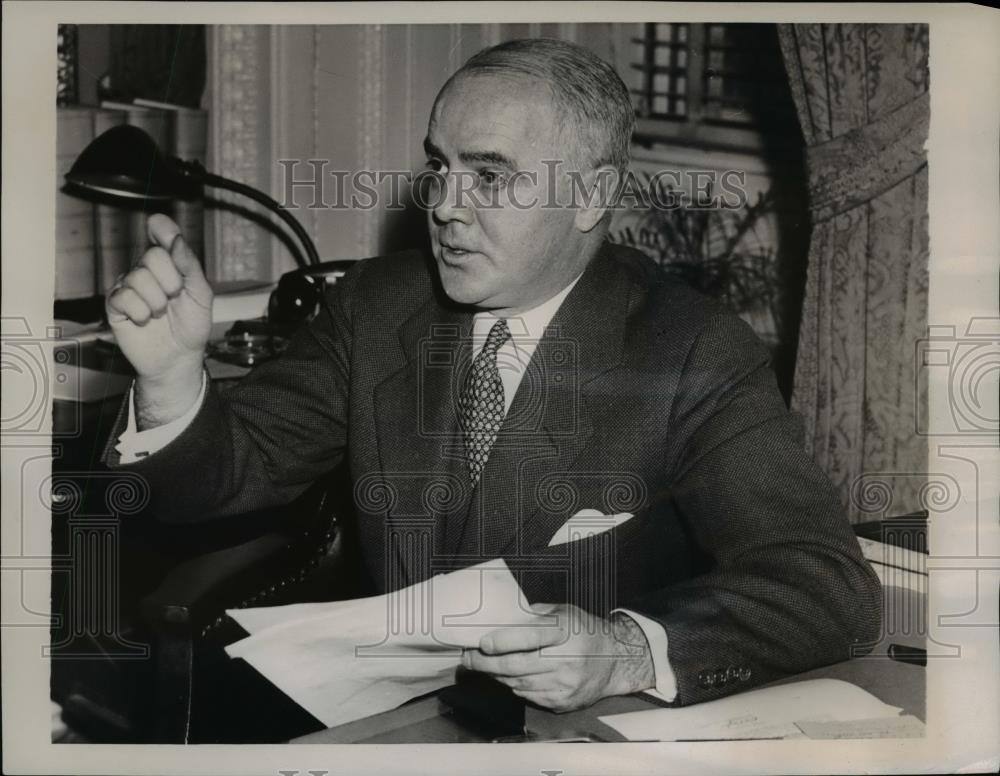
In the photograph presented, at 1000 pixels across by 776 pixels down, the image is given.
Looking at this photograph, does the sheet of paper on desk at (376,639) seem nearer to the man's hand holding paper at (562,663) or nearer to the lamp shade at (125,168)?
the man's hand holding paper at (562,663)

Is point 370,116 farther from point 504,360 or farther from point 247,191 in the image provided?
point 504,360

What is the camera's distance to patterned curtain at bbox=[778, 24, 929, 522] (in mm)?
1532

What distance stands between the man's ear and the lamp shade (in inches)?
30.9

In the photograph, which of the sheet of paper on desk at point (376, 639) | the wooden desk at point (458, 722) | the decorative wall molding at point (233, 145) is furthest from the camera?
the decorative wall molding at point (233, 145)

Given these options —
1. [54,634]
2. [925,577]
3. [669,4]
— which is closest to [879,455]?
[925,577]

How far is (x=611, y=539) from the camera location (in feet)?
4.63

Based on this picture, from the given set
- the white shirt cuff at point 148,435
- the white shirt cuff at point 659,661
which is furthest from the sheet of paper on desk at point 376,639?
the white shirt cuff at point 148,435

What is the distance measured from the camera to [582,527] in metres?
1.42

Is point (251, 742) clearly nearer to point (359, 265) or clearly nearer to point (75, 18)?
point (359, 265)

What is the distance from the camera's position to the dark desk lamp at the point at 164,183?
1.72 m

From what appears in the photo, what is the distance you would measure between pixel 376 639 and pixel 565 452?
1.12ft

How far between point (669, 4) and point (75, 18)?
806mm

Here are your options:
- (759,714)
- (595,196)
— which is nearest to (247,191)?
(595,196)

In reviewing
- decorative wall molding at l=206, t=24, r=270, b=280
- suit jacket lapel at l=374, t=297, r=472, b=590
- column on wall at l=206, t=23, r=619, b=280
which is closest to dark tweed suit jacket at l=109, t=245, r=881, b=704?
suit jacket lapel at l=374, t=297, r=472, b=590
